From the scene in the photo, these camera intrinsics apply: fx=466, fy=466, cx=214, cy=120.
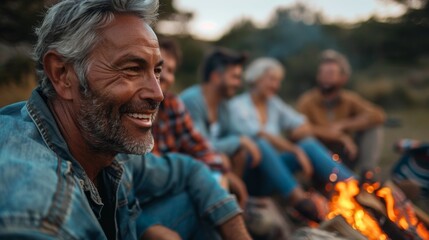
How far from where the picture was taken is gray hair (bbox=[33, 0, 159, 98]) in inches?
68.2

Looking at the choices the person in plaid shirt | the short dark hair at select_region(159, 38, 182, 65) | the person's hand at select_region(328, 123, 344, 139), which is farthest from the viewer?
the person's hand at select_region(328, 123, 344, 139)

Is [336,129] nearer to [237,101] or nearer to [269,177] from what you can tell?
[237,101]

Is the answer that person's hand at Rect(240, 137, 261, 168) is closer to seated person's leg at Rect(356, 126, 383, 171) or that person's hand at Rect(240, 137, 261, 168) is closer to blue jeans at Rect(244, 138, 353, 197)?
blue jeans at Rect(244, 138, 353, 197)

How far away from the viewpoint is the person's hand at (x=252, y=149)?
14.9 ft

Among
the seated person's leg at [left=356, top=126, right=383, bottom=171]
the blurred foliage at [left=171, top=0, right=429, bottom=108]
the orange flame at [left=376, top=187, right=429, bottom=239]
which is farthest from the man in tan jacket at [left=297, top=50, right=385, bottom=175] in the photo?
the blurred foliage at [left=171, top=0, right=429, bottom=108]

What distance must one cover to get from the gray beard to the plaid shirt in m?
1.84

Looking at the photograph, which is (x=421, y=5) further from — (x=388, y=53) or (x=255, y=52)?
(x=255, y=52)

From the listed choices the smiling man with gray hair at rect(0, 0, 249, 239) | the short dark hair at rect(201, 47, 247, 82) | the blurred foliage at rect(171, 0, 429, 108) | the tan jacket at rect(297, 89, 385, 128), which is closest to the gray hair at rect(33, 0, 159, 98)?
the smiling man with gray hair at rect(0, 0, 249, 239)

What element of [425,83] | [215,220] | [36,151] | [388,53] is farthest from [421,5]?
[36,151]

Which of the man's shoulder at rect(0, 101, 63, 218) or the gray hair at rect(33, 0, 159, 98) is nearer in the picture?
the man's shoulder at rect(0, 101, 63, 218)

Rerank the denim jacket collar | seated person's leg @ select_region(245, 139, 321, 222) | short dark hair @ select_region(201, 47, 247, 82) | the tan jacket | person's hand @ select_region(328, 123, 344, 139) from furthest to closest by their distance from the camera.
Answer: the tan jacket → person's hand @ select_region(328, 123, 344, 139) → short dark hair @ select_region(201, 47, 247, 82) → seated person's leg @ select_region(245, 139, 321, 222) → the denim jacket collar

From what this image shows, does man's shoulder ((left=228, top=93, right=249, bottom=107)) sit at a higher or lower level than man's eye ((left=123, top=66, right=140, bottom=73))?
lower

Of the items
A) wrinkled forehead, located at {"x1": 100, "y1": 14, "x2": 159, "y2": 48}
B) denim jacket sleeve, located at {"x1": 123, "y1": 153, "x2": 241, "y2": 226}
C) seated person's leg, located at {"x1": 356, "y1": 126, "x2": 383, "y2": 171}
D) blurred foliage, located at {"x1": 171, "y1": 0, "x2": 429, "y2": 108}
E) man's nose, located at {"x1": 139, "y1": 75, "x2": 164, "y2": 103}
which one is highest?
wrinkled forehead, located at {"x1": 100, "y1": 14, "x2": 159, "y2": 48}

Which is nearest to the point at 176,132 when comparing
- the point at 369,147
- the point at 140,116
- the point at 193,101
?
the point at 193,101
